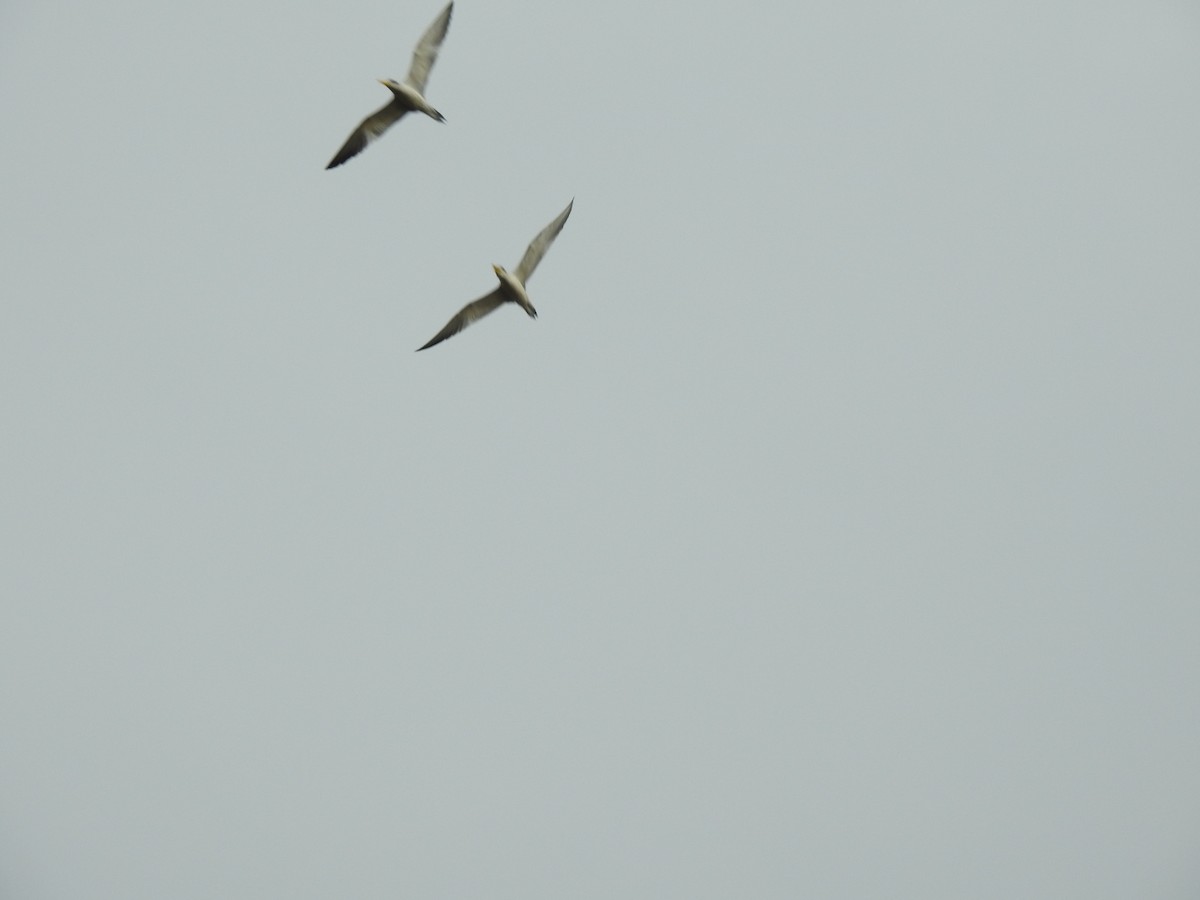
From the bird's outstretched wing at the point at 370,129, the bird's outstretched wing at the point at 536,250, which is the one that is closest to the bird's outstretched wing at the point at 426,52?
the bird's outstretched wing at the point at 370,129

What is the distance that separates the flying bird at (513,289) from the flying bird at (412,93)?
4.03 m

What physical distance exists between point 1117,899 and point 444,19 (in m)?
114

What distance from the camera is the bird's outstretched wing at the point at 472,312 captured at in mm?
34844

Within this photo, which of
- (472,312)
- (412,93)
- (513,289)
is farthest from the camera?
(472,312)

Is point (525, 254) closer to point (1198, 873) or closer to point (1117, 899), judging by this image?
point (1117, 899)

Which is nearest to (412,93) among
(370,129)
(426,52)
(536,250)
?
(426,52)

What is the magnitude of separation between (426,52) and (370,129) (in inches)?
105

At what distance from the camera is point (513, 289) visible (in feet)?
112

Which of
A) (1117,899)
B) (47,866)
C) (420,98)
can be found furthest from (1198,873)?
(420,98)

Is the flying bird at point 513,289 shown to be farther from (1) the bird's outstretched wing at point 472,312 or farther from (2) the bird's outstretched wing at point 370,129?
(2) the bird's outstretched wing at point 370,129

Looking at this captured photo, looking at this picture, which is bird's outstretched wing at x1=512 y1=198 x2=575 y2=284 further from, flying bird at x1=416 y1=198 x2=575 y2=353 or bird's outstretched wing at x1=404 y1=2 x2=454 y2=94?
bird's outstretched wing at x1=404 y1=2 x2=454 y2=94

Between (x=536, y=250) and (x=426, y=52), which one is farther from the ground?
(x=426, y=52)

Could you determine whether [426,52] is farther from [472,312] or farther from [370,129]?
[472,312]

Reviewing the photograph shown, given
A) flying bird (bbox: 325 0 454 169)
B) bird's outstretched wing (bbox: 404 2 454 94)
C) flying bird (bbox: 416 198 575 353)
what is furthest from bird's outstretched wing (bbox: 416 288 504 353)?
bird's outstretched wing (bbox: 404 2 454 94)
